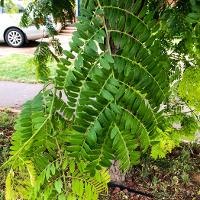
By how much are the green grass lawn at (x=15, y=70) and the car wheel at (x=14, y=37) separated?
4.76 ft

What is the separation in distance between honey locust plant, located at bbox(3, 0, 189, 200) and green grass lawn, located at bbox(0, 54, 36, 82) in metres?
6.63

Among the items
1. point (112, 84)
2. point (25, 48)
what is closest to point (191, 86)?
point (112, 84)

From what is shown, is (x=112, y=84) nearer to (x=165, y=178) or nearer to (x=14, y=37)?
(x=165, y=178)

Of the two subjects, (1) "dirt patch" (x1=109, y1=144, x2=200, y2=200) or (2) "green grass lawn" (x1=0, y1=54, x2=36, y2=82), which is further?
(2) "green grass lawn" (x1=0, y1=54, x2=36, y2=82)

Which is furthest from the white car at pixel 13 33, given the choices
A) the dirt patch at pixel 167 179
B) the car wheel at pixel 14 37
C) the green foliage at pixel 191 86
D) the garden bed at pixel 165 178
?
the green foliage at pixel 191 86

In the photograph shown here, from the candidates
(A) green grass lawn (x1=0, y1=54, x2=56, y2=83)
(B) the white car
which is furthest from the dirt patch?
(B) the white car

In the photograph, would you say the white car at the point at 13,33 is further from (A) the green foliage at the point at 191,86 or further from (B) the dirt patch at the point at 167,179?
(A) the green foliage at the point at 191,86

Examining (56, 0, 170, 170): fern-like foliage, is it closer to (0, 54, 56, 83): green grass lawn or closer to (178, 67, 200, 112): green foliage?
(178, 67, 200, 112): green foliage

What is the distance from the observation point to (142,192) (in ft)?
13.3

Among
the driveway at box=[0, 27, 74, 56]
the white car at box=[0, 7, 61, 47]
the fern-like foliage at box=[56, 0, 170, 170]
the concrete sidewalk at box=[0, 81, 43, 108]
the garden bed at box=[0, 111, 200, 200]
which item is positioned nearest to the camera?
the fern-like foliage at box=[56, 0, 170, 170]

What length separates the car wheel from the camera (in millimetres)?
11906

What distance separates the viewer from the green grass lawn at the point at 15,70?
8539 mm

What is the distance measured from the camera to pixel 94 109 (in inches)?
36.5

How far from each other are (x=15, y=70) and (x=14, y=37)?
3134mm
